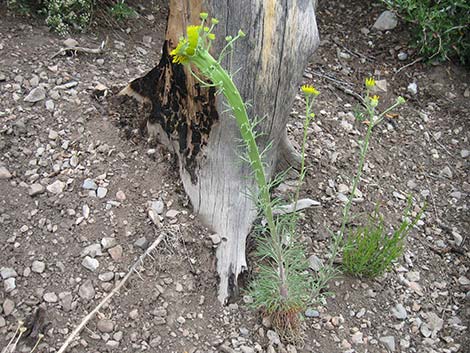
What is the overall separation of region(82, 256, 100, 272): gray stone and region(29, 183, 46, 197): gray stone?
1.38ft

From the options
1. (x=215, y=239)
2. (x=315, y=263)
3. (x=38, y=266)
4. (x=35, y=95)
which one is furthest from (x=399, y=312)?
(x=35, y=95)

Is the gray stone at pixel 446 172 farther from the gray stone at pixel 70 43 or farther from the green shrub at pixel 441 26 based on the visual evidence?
the gray stone at pixel 70 43

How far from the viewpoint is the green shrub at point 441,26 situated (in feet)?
14.5

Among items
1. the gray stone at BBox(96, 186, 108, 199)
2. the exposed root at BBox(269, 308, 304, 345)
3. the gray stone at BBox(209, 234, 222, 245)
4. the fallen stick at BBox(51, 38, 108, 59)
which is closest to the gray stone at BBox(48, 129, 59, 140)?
the gray stone at BBox(96, 186, 108, 199)

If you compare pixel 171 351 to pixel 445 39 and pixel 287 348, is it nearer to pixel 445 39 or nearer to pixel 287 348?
pixel 287 348

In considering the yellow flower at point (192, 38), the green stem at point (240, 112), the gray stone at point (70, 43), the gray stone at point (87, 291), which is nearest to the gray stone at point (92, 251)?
the gray stone at point (87, 291)

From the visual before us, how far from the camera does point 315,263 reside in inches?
124

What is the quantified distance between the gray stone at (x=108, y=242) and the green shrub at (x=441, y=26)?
8.43 ft

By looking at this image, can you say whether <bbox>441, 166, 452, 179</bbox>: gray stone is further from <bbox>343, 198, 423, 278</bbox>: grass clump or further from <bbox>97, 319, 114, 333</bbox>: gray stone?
<bbox>97, 319, 114, 333</bbox>: gray stone

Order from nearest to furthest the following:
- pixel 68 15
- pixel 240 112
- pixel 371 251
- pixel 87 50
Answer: pixel 240 112 < pixel 371 251 < pixel 87 50 < pixel 68 15

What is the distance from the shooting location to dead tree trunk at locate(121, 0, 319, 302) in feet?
8.98

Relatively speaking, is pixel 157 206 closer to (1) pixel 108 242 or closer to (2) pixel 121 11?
(1) pixel 108 242

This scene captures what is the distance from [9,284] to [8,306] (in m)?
0.10

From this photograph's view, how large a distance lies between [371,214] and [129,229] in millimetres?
1267
